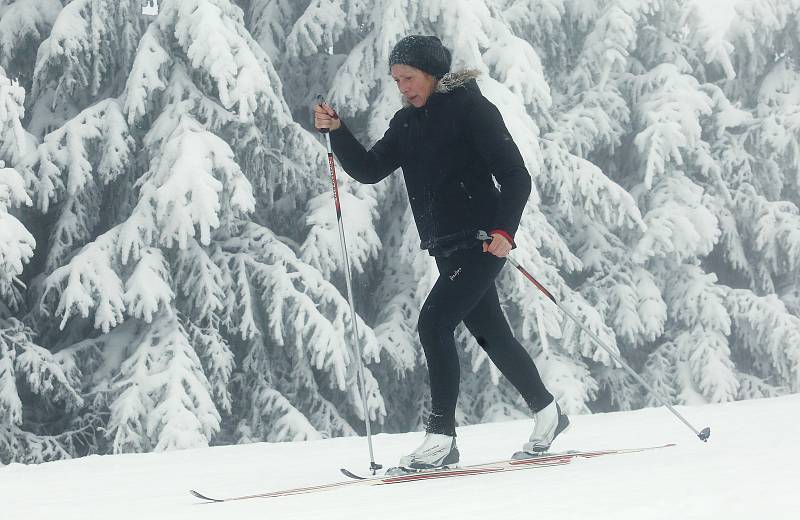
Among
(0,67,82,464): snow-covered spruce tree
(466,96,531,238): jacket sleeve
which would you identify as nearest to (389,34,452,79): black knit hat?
(466,96,531,238): jacket sleeve

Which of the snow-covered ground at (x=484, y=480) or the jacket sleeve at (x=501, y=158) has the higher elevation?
the jacket sleeve at (x=501, y=158)

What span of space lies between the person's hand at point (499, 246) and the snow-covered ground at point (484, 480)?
0.84 metres

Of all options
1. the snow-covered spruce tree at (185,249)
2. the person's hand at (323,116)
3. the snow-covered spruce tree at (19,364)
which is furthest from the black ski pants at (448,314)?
the snow-covered spruce tree at (185,249)

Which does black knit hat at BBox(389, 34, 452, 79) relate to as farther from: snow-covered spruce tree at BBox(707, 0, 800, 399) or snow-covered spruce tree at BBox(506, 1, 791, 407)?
snow-covered spruce tree at BBox(707, 0, 800, 399)

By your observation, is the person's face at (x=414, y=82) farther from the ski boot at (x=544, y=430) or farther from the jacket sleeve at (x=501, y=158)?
the ski boot at (x=544, y=430)

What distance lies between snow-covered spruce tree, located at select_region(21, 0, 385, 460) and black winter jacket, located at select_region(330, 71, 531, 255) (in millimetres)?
4658

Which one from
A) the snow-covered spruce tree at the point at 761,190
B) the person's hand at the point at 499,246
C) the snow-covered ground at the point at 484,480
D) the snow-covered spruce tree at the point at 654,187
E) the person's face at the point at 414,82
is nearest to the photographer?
the snow-covered ground at the point at 484,480

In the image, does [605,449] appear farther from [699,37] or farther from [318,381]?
[699,37]

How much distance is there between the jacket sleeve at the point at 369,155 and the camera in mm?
4559

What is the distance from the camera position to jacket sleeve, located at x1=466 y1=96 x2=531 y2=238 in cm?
419

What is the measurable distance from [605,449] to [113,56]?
22.5 ft

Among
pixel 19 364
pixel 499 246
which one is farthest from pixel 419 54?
pixel 19 364

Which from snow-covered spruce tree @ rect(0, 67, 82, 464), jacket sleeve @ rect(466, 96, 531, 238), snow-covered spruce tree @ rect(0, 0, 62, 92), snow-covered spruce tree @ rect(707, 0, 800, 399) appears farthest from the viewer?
snow-covered spruce tree @ rect(707, 0, 800, 399)

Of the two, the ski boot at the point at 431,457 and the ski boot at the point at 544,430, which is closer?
the ski boot at the point at 431,457
